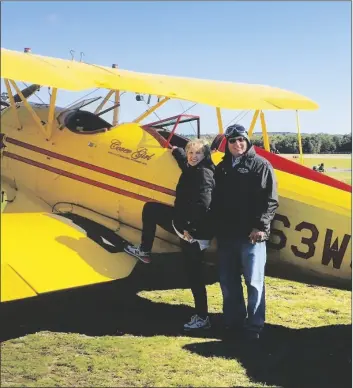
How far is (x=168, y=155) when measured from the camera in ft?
15.7

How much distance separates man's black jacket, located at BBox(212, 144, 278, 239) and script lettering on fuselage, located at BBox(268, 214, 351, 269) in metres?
0.41

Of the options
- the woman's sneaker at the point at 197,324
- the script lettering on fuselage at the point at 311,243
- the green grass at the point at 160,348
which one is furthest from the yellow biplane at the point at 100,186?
the woman's sneaker at the point at 197,324

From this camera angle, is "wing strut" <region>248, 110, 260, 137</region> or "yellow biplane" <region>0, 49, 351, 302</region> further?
"wing strut" <region>248, 110, 260, 137</region>

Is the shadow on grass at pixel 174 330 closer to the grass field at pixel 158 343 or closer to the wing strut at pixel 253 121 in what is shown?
the grass field at pixel 158 343

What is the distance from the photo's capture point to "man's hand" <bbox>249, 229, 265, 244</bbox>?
152 inches

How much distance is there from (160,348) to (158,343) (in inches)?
4.0

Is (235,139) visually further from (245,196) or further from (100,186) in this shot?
(100,186)

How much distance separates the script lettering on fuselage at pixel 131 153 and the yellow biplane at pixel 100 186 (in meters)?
0.01

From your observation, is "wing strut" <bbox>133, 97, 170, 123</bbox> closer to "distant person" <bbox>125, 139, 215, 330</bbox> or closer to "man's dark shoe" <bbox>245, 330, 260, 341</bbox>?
"distant person" <bbox>125, 139, 215, 330</bbox>

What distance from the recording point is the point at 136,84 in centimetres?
485

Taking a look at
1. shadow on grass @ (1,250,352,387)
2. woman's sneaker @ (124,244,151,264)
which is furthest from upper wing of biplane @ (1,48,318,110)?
shadow on grass @ (1,250,352,387)

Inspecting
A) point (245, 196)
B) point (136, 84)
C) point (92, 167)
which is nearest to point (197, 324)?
point (245, 196)

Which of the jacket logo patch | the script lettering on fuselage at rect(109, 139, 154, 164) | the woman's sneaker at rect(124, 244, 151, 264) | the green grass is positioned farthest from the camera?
the script lettering on fuselage at rect(109, 139, 154, 164)

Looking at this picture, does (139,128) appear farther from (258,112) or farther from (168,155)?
(258,112)
